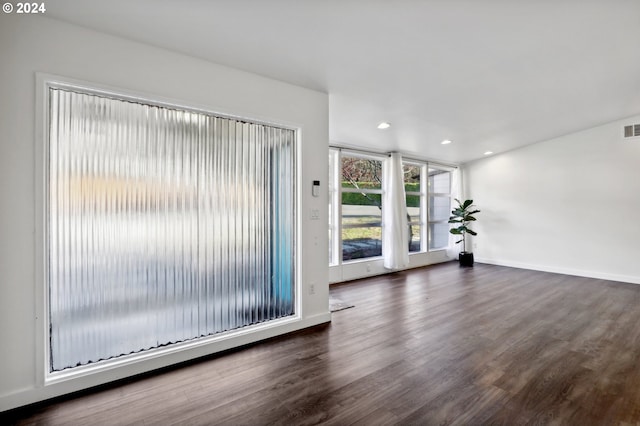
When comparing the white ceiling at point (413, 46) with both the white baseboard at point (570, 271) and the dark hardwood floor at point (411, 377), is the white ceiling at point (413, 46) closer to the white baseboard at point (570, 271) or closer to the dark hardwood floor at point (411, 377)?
the dark hardwood floor at point (411, 377)

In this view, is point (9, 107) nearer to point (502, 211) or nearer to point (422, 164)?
point (422, 164)

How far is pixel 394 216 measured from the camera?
6016 millimetres

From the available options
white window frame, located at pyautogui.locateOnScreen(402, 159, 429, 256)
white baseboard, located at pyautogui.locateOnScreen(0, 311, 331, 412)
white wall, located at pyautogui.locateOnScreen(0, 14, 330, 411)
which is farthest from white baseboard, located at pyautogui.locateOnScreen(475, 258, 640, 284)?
white wall, located at pyautogui.locateOnScreen(0, 14, 330, 411)

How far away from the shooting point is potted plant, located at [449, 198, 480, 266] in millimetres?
6930

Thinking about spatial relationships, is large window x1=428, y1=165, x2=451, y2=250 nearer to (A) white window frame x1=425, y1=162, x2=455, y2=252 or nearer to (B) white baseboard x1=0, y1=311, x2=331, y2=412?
(A) white window frame x1=425, y1=162, x2=455, y2=252

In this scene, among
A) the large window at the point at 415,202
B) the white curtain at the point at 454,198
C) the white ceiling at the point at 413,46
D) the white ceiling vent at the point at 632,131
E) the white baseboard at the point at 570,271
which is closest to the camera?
the white ceiling at the point at 413,46

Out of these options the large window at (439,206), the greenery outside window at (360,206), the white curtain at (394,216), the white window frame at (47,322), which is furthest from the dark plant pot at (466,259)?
the white window frame at (47,322)

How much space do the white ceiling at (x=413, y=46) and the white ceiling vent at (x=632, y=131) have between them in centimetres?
96

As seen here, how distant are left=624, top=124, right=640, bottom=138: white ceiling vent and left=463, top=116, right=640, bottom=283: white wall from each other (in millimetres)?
92

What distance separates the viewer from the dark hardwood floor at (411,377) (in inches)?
74.4

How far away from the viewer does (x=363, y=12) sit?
2201mm

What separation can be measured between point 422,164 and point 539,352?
16.4ft

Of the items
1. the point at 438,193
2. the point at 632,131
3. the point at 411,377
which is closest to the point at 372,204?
Result: the point at 438,193

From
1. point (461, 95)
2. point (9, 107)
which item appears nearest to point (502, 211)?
point (461, 95)
